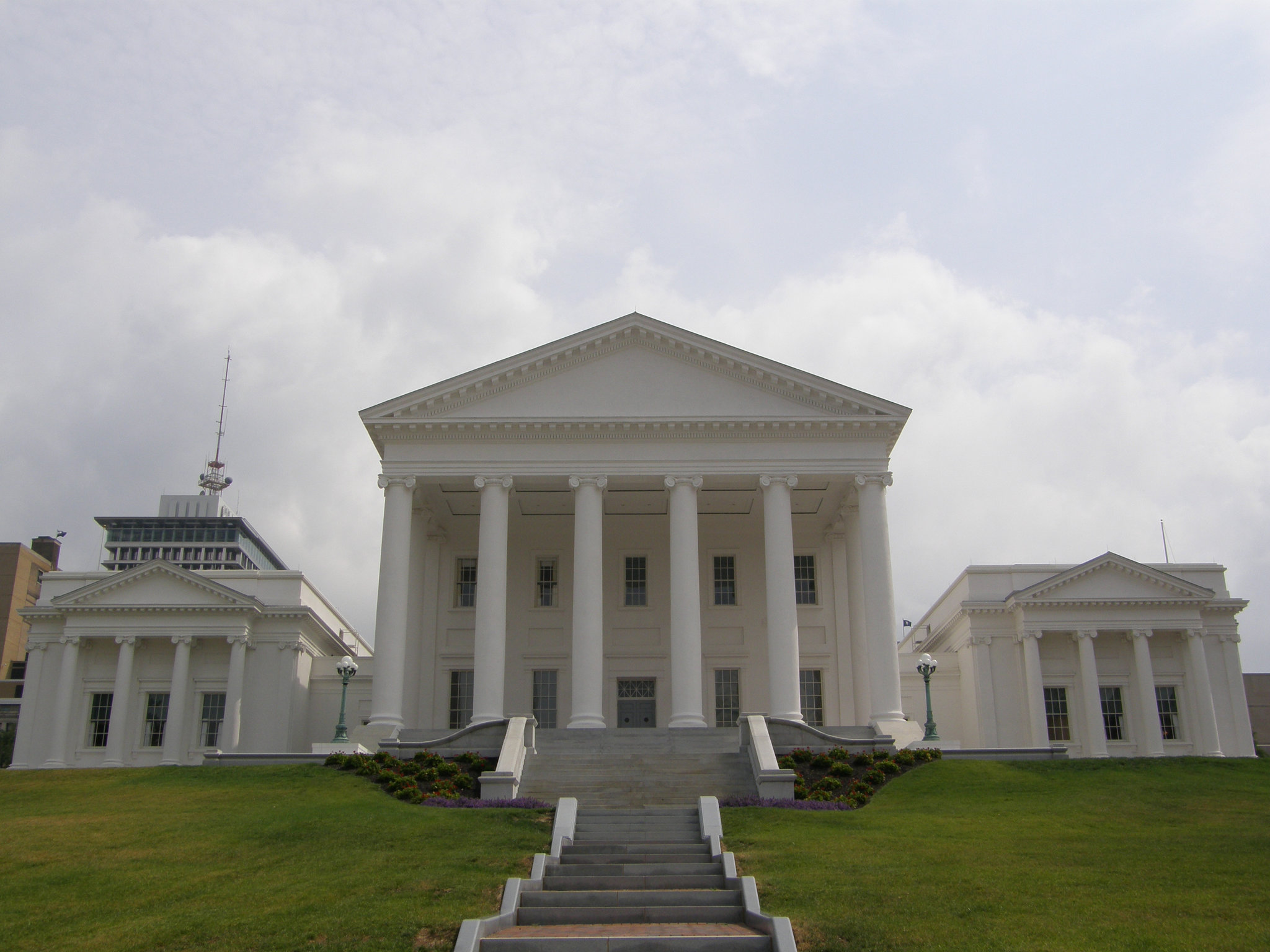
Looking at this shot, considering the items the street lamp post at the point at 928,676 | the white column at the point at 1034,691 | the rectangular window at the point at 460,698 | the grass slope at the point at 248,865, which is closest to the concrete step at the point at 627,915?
the grass slope at the point at 248,865

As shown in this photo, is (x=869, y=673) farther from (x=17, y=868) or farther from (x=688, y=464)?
(x=17, y=868)

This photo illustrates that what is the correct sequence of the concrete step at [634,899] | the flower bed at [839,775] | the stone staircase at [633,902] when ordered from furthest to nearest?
the flower bed at [839,775] → the concrete step at [634,899] → the stone staircase at [633,902]

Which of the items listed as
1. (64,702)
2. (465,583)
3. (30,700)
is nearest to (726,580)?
(465,583)

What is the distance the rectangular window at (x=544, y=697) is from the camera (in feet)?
146

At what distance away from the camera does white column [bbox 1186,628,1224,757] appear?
146 feet

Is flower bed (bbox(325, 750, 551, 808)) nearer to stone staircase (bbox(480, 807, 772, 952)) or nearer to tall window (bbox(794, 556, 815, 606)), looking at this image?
stone staircase (bbox(480, 807, 772, 952))

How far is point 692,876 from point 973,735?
29711 millimetres

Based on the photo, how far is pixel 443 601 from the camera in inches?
1779

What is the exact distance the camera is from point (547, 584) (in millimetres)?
46125

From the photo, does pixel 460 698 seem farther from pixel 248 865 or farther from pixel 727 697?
pixel 248 865

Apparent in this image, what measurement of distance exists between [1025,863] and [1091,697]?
27706mm

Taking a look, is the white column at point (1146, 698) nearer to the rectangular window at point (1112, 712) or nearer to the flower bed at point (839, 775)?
the rectangular window at point (1112, 712)

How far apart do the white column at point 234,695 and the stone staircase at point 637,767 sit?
674 inches

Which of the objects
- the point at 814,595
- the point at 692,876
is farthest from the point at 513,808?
the point at 814,595
